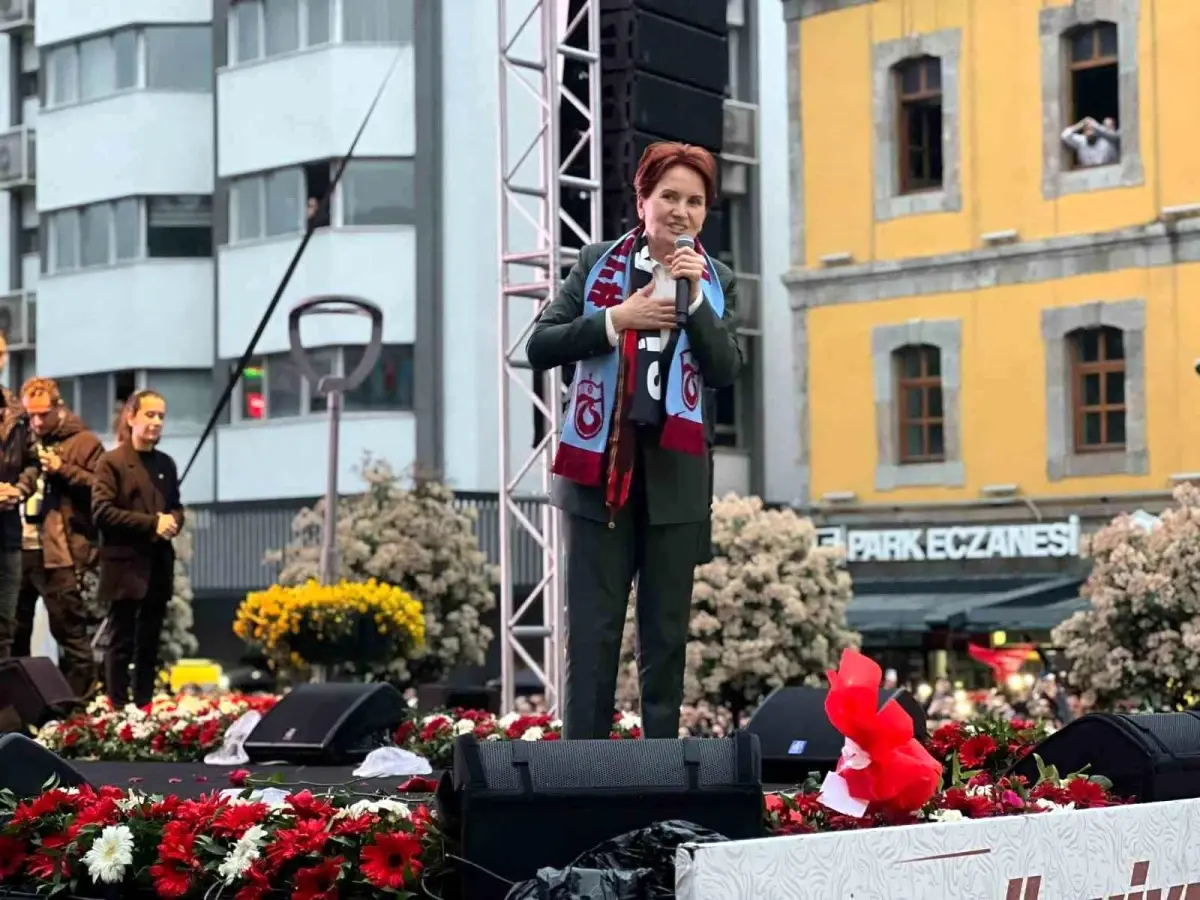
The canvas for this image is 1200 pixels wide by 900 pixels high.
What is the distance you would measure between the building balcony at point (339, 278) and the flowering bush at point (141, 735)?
22.5 meters

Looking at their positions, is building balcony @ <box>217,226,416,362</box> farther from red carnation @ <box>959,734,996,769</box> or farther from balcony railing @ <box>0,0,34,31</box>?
red carnation @ <box>959,734,996,769</box>

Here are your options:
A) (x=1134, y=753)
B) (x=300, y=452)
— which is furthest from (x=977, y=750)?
(x=300, y=452)

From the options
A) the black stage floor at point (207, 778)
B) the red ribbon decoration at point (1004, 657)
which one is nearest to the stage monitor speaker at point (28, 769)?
the black stage floor at point (207, 778)

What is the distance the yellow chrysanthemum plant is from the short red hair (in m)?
9.71

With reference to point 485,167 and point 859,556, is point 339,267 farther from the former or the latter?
point 859,556

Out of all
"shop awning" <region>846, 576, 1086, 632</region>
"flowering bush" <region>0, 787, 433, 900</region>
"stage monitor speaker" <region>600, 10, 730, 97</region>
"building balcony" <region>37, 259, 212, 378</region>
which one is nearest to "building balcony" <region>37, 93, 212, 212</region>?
"building balcony" <region>37, 259, 212, 378</region>

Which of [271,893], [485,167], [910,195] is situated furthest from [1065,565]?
[271,893]

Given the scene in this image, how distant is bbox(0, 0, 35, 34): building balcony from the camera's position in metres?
38.2

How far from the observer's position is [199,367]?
35.4m

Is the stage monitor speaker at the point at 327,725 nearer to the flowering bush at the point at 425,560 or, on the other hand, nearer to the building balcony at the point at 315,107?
the flowering bush at the point at 425,560

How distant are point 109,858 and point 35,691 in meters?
5.45

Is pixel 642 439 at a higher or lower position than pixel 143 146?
lower

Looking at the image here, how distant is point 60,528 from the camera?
1193 cm

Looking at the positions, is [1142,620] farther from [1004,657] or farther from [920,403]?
[920,403]
